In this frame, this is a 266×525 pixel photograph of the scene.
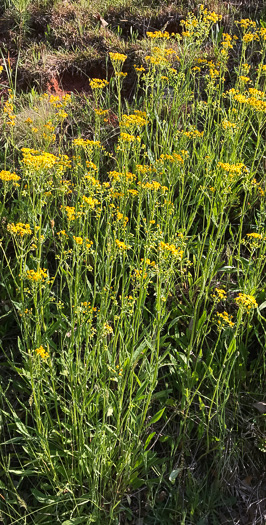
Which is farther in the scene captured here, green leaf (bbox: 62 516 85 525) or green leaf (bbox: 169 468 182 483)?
green leaf (bbox: 169 468 182 483)

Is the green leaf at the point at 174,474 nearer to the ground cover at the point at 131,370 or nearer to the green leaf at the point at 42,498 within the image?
the ground cover at the point at 131,370

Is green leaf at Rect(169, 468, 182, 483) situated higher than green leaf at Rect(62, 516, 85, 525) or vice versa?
green leaf at Rect(169, 468, 182, 483)

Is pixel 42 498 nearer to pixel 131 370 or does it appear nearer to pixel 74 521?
pixel 74 521

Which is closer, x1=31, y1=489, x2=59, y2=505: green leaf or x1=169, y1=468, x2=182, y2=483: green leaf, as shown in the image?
x1=31, y1=489, x2=59, y2=505: green leaf

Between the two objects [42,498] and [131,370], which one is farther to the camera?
[42,498]

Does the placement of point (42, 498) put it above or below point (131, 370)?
below

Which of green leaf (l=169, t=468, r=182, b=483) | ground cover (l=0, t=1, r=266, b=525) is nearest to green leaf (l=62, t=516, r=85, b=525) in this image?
ground cover (l=0, t=1, r=266, b=525)

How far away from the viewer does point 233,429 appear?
2477 mm

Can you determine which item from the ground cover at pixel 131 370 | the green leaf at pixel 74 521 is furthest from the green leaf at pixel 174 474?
the green leaf at pixel 74 521

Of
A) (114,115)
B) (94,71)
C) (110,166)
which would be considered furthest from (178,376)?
(94,71)

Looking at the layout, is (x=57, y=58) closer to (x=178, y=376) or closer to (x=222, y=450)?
Answer: (x=178, y=376)

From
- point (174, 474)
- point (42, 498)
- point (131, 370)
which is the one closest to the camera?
point (131, 370)

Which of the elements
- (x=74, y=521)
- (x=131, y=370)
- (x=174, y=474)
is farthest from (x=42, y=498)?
(x=131, y=370)

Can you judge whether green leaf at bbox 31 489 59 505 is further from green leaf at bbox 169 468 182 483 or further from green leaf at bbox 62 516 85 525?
green leaf at bbox 169 468 182 483
